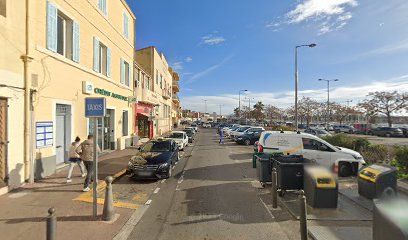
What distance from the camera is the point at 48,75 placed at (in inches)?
361

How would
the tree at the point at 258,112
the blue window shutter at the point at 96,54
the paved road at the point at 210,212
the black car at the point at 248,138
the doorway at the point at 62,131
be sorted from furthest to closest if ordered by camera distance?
the tree at the point at 258,112
the black car at the point at 248,138
the blue window shutter at the point at 96,54
the doorway at the point at 62,131
the paved road at the point at 210,212

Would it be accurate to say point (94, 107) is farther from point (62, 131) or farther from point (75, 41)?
point (75, 41)

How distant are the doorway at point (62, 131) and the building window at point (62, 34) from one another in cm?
227

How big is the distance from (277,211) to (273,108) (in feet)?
223

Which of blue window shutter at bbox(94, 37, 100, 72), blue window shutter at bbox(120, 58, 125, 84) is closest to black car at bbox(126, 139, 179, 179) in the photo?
blue window shutter at bbox(94, 37, 100, 72)

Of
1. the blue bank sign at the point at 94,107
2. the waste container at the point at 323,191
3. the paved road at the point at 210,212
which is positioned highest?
the blue bank sign at the point at 94,107

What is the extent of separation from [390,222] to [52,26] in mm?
11248

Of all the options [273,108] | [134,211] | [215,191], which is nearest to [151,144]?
[215,191]

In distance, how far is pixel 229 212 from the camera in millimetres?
6402

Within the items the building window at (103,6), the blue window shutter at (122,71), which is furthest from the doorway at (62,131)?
the blue window shutter at (122,71)

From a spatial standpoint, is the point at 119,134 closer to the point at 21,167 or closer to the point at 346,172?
the point at 21,167

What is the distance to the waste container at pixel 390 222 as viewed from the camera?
3.18 metres

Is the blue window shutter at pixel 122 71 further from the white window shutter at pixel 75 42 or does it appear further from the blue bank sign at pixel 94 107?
the blue bank sign at pixel 94 107

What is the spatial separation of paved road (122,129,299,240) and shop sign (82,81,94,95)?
18.5ft
